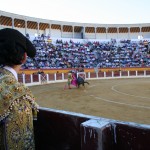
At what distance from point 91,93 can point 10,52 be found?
11790 millimetres

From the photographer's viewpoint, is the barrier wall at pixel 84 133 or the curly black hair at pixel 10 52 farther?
the curly black hair at pixel 10 52

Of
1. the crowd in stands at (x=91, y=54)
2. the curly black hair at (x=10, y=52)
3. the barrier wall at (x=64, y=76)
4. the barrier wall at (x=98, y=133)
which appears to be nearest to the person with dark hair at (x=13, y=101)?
the curly black hair at (x=10, y=52)

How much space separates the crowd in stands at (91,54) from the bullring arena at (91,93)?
0.14m

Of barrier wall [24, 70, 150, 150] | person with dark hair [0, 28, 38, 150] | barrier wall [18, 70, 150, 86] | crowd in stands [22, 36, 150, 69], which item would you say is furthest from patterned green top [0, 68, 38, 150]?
crowd in stands [22, 36, 150, 69]

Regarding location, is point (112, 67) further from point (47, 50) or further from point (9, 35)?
point (9, 35)

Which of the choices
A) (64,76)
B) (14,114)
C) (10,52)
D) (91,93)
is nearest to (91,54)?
(64,76)

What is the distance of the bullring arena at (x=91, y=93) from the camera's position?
4.83ft

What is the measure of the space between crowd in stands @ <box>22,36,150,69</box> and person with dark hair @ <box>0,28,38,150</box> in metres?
23.8

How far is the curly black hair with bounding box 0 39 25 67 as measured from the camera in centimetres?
152

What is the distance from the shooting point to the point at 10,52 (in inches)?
60.0

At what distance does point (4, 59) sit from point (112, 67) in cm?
2771

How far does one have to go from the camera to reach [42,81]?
21.6 m

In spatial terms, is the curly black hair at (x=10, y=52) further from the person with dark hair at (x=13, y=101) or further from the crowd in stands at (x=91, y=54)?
the crowd in stands at (x=91, y=54)

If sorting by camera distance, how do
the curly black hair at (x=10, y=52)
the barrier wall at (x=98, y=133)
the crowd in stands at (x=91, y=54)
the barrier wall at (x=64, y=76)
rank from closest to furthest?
the barrier wall at (x=98, y=133) < the curly black hair at (x=10, y=52) < the barrier wall at (x=64, y=76) < the crowd in stands at (x=91, y=54)
